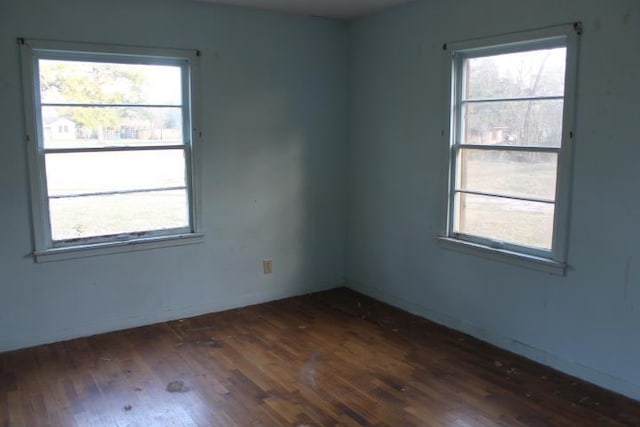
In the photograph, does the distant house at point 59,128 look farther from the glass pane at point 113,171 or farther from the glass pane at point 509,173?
the glass pane at point 509,173

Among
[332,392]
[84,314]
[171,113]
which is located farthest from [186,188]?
[332,392]

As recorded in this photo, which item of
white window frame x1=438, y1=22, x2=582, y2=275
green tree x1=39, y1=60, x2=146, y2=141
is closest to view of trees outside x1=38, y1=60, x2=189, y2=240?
green tree x1=39, y1=60, x2=146, y2=141

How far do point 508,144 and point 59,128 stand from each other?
3029 millimetres

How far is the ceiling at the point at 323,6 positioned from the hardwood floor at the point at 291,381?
2.44m

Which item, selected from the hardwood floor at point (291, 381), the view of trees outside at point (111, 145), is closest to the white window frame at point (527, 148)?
the hardwood floor at point (291, 381)

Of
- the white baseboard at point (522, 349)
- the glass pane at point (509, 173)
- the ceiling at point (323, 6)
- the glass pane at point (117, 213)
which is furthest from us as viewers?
the ceiling at point (323, 6)

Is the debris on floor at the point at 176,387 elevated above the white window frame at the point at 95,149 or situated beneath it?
situated beneath

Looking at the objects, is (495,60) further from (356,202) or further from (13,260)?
(13,260)

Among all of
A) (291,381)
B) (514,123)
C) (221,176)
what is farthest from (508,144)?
(221,176)

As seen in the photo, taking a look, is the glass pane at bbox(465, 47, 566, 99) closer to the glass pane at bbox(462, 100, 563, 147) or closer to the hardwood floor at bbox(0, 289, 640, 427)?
the glass pane at bbox(462, 100, 563, 147)

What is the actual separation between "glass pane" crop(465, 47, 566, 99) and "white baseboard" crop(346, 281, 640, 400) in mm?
1627

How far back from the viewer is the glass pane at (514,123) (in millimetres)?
3410

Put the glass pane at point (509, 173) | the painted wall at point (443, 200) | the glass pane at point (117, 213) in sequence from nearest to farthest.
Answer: the painted wall at point (443, 200) → the glass pane at point (509, 173) → the glass pane at point (117, 213)

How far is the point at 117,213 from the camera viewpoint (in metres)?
4.13
